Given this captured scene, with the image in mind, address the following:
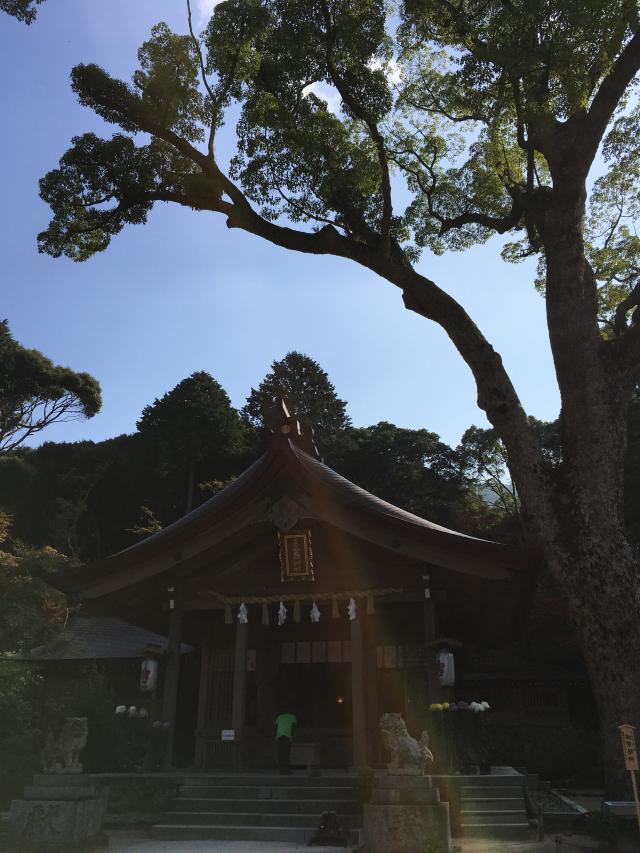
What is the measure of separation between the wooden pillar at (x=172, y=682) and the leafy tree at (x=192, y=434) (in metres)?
27.5

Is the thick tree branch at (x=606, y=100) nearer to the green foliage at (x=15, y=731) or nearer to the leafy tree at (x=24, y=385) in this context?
the green foliage at (x=15, y=731)

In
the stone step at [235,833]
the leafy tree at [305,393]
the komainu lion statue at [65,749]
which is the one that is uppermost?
the leafy tree at [305,393]

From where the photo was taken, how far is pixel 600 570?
920 centimetres

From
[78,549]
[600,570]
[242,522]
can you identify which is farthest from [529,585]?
[78,549]

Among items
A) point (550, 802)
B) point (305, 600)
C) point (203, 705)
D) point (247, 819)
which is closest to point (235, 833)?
point (247, 819)

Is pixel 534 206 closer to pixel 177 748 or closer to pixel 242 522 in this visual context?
pixel 242 522

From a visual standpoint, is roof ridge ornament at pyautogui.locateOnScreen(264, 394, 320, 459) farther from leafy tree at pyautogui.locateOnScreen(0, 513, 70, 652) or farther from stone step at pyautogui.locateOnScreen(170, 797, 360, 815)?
leafy tree at pyautogui.locateOnScreen(0, 513, 70, 652)

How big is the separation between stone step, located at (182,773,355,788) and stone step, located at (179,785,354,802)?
71 millimetres

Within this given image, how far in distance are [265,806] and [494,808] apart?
3177 millimetres

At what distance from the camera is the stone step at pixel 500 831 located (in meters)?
8.38

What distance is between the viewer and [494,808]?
8867mm

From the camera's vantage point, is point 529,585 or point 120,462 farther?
point 120,462

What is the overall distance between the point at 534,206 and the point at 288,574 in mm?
8134

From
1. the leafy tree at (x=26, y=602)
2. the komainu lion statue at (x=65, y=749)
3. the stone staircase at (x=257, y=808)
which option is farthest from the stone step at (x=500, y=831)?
the leafy tree at (x=26, y=602)
